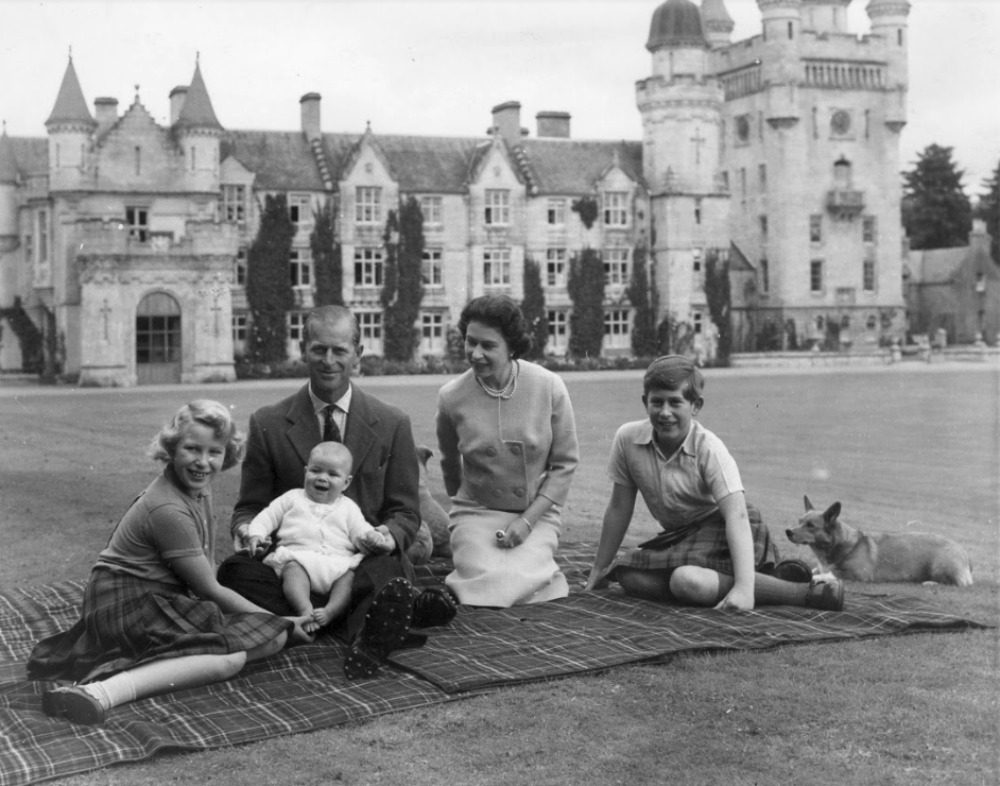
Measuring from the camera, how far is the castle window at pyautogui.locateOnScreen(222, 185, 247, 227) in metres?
46.4

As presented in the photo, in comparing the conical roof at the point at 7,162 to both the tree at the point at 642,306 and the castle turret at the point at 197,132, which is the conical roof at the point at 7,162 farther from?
the tree at the point at 642,306

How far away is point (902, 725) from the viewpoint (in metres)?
5.22

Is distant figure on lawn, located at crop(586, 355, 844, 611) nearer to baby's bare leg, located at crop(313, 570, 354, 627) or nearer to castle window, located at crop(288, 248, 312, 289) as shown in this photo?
baby's bare leg, located at crop(313, 570, 354, 627)

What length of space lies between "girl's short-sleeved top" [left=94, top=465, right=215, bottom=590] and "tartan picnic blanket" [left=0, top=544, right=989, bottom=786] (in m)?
0.60

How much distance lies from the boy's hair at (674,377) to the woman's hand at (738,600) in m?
1.07

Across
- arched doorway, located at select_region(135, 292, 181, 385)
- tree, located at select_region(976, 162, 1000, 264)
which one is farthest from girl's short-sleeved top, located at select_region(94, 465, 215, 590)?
tree, located at select_region(976, 162, 1000, 264)

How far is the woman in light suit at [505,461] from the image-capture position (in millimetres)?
7410

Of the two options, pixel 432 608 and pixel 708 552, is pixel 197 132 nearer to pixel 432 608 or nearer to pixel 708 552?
pixel 708 552

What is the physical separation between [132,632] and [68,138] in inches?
1600

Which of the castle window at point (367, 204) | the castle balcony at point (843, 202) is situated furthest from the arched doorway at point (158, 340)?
the castle balcony at point (843, 202)

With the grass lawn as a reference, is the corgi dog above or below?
above

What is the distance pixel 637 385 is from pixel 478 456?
28243mm

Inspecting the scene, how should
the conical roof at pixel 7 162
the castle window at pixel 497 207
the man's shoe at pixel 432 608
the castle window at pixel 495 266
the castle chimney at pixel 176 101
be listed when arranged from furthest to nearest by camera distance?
the castle window at pixel 495 266 → the castle window at pixel 497 207 → the castle chimney at pixel 176 101 → the conical roof at pixel 7 162 → the man's shoe at pixel 432 608

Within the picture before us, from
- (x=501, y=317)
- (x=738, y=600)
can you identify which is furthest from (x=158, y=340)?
(x=738, y=600)
